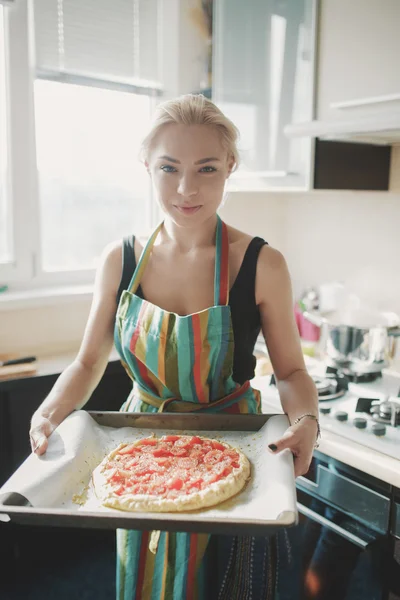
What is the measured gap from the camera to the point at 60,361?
2.02 metres

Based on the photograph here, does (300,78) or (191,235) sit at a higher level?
(300,78)

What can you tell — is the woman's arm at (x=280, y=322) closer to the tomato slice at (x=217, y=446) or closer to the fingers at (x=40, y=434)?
the tomato slice at (x=217, y=446)

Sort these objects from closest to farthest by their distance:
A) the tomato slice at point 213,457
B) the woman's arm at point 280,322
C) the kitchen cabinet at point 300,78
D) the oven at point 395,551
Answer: the tomato slice at point 213,457, the woman's arm at point 280,322, the oven at point 395,551, the kitchen cabinet at point 300,78

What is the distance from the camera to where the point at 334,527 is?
1.42 meters

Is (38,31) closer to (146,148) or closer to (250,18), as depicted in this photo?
(250,18)

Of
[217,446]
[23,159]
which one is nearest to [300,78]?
[23,159]

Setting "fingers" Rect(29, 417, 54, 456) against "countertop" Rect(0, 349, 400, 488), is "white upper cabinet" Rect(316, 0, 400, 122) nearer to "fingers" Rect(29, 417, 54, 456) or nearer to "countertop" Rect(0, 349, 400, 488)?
"countertop" Rect(0, 349, 400, 488)

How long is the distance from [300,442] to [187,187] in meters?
0.52

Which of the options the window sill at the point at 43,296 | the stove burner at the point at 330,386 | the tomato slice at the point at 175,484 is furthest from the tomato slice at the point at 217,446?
the window sill at the point at 43,296

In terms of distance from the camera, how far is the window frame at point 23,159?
1.95m

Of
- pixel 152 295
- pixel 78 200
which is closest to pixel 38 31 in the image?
pixel 78 200

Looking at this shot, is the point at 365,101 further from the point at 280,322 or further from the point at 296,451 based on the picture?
the point at 296,451

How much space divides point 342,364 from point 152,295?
0.82 meters

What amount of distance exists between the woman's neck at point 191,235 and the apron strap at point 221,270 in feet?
0.08
